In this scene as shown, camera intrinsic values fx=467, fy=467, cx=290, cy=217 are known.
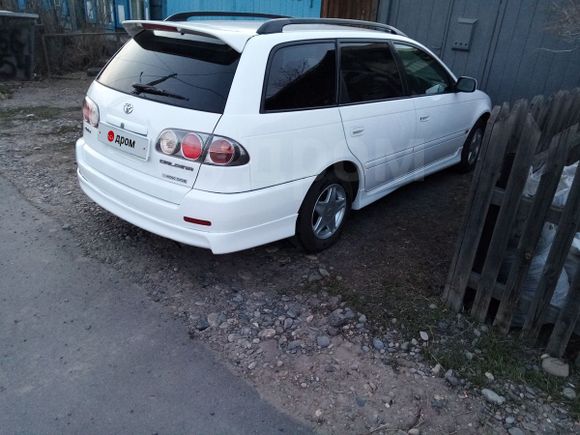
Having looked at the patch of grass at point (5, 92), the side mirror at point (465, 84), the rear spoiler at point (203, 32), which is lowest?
the patch of grass at point (5, 92)

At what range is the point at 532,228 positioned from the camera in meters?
2.74

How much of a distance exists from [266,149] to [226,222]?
536 mm

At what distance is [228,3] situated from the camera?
34.2ft

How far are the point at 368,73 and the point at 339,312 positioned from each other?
2.01 m

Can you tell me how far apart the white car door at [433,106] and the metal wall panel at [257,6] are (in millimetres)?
4534

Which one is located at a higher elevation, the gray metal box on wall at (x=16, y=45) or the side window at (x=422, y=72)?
the side window at (x=422, y=72)

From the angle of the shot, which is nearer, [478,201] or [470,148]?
[478,201]

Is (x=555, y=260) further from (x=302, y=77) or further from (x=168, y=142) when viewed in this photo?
(x=168, y=142)

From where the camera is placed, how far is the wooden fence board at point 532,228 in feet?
8.41

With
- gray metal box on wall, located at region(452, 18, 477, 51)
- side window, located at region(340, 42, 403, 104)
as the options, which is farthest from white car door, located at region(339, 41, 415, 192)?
gray metal box on wall, located at region(452, 18, 477, 51)

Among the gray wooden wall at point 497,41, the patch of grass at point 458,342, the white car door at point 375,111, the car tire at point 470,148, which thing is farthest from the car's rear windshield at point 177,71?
the gray wooden wall at point 497,41

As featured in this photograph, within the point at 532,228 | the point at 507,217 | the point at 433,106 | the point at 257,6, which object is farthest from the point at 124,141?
the point at 257,6

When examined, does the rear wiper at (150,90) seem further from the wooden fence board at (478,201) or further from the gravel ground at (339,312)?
the wooden fence board at (478,201)

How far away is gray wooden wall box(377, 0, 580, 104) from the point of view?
643cm
